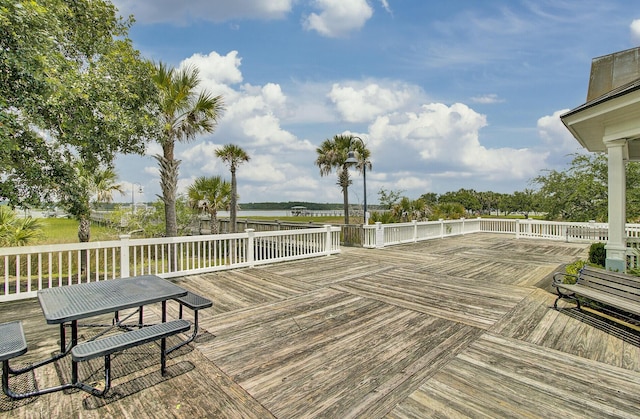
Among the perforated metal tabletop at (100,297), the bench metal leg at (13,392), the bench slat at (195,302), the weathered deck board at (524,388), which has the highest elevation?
the perforated metal tabletop at (100,297)

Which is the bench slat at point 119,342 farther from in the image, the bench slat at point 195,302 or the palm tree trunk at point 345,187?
the palm tree trunk at point 345,187

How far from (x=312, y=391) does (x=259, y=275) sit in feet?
13.5

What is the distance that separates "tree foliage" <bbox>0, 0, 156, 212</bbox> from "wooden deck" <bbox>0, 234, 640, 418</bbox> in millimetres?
1932

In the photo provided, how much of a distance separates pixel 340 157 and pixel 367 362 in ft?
43.9

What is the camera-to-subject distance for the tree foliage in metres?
3.15

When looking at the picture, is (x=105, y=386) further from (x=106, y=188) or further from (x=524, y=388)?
(x=106, y=188)

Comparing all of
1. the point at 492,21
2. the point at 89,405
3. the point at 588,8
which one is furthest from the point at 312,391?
the point at 492,21

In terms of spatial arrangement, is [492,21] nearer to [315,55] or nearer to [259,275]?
[315,55]

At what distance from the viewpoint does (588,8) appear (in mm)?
6688

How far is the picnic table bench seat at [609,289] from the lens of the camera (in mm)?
3483

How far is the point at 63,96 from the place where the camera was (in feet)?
11.2

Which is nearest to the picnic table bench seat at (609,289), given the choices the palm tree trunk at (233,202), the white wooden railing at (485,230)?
the white wooden railing at (485,230)

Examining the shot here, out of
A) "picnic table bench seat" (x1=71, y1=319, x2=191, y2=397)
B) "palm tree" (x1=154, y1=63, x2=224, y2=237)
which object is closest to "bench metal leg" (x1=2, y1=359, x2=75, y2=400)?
"picnic table bench seat" (x1=71, y1=319, x2=191, y2=397)

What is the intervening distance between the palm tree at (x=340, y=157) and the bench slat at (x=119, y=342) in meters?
13.4
